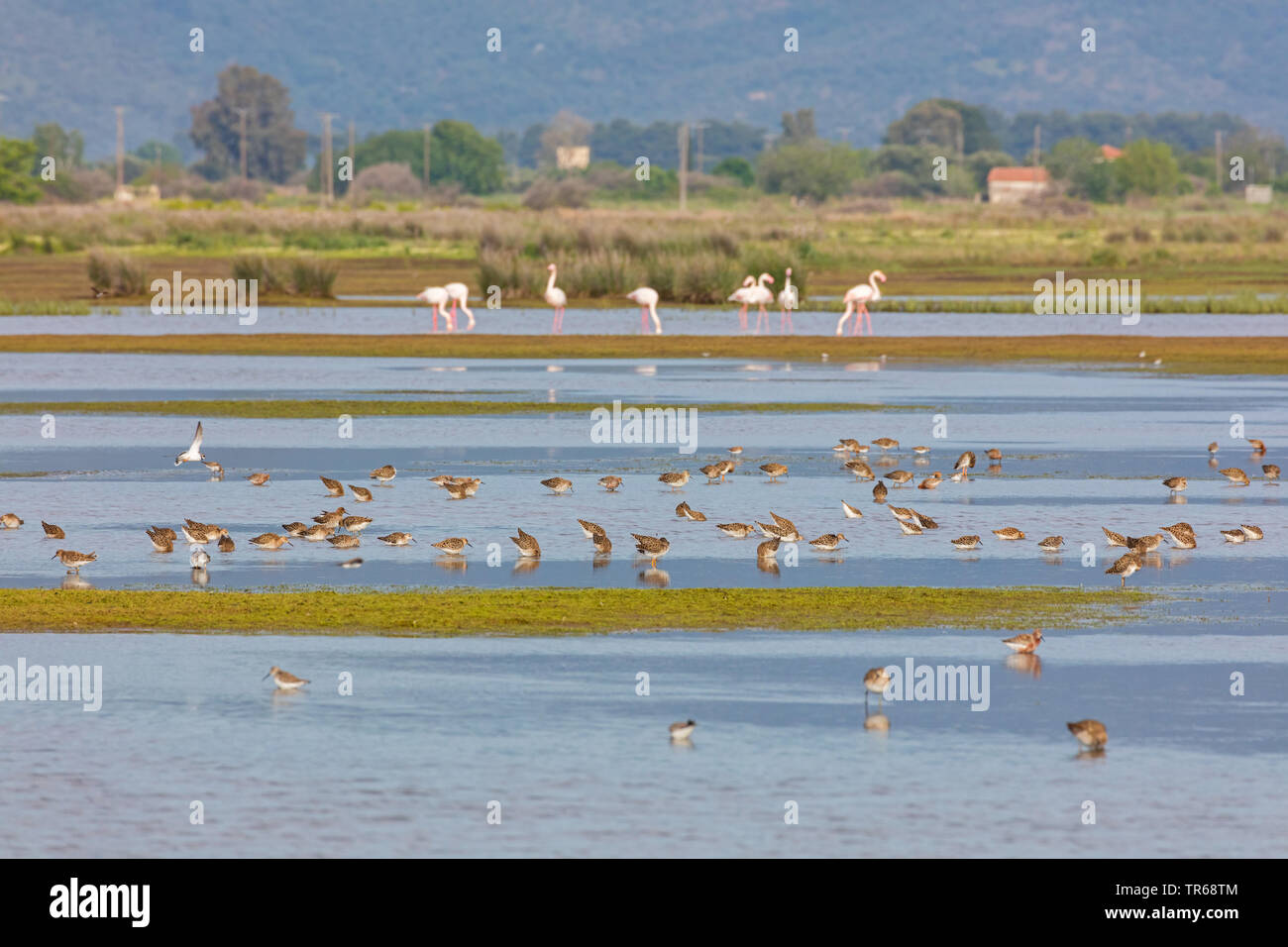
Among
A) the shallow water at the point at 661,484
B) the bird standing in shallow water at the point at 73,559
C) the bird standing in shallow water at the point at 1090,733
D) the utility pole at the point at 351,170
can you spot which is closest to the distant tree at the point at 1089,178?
the utility pole at the point at 351,170

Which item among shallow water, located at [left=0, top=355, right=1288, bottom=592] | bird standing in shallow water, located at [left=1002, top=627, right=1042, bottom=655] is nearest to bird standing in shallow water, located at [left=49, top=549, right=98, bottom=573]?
shallow water, located at [left=0, top=355, right=1288, bottom=592]

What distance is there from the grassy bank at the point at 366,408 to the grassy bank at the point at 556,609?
46.3 ft

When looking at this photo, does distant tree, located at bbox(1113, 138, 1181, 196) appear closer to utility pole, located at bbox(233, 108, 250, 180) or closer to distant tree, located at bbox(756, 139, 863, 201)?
distant tree, located at bbox(756, 139, 863, 201)

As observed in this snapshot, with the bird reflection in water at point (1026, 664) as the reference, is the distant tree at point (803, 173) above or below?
above

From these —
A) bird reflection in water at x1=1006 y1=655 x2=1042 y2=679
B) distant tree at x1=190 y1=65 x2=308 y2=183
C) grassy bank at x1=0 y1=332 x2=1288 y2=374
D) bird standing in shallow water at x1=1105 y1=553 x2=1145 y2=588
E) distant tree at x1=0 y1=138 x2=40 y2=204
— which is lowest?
bird reflection in water at x1=1006 y1=655 x2=1042 y2=679

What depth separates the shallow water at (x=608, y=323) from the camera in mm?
44875

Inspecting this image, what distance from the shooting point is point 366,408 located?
1185 inches

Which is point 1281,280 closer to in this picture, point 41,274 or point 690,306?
point 690,306

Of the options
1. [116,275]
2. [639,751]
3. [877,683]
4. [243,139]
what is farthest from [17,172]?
[639,751]

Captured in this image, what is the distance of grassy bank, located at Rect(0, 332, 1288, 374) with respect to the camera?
39.4m

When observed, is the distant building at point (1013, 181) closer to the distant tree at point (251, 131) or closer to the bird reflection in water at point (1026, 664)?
the distant tree at point (251, 131)

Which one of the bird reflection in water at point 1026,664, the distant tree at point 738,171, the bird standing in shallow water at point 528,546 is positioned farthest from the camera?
the distant tree at point 738,171

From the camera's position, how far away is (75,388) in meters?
33.0

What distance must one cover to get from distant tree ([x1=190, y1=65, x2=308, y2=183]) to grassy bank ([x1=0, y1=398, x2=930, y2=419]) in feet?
522
